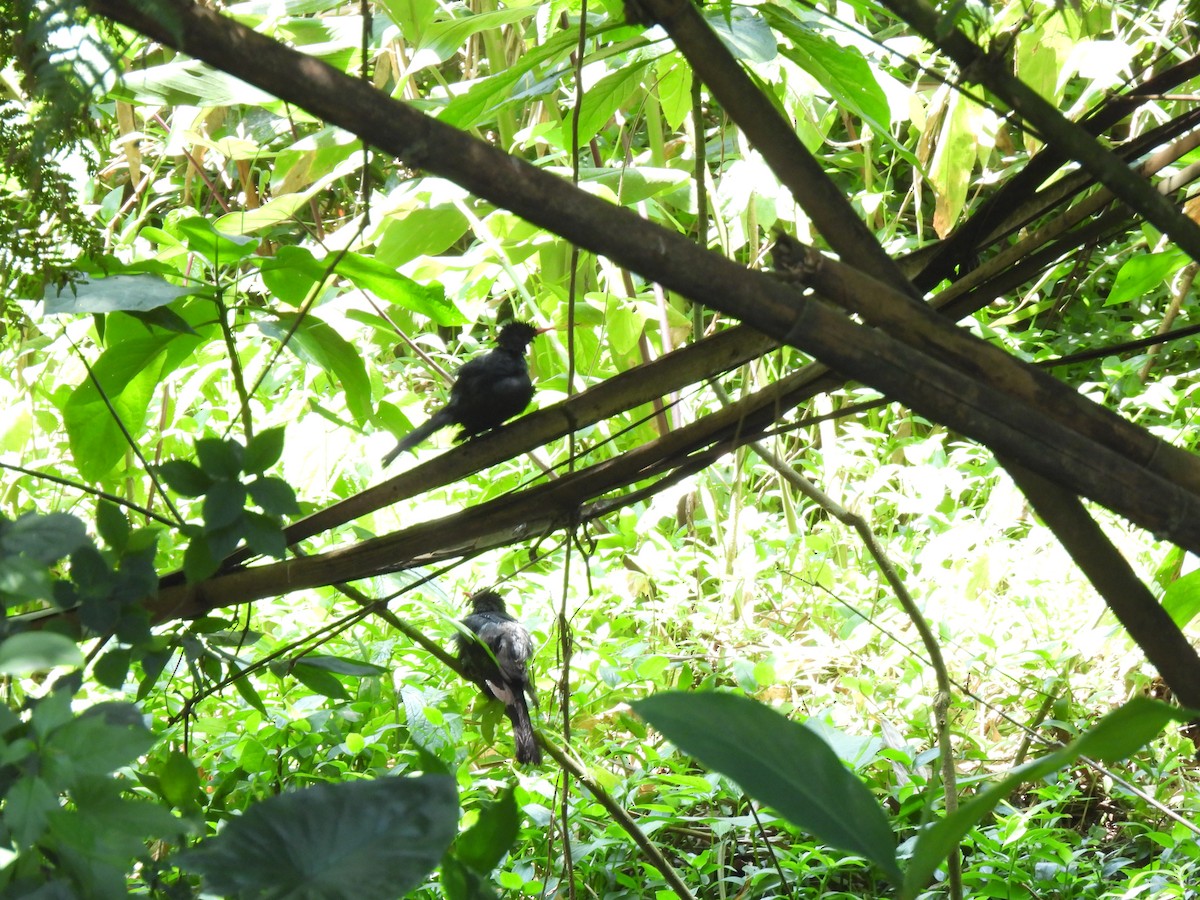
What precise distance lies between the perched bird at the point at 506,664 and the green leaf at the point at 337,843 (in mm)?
1492

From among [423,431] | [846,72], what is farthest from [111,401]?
[423,431]

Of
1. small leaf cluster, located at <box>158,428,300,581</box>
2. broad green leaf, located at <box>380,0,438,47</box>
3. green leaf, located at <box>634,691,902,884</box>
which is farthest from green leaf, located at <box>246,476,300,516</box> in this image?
broad green leaf, located at <box>380,0,438,47</box>

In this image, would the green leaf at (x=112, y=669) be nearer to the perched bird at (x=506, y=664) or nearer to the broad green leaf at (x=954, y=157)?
the perched bird at (x=506, y=664)

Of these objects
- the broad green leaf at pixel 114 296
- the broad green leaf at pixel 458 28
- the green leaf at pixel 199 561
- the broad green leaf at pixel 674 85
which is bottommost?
the green leaf at pixel 199 561

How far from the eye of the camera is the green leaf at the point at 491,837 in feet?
1.99

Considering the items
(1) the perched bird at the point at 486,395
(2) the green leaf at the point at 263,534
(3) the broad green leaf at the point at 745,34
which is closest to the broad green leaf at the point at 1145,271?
(3) the broad green leaf at the point at 745,34

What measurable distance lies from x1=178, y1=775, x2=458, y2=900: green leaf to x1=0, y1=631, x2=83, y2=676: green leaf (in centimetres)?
11

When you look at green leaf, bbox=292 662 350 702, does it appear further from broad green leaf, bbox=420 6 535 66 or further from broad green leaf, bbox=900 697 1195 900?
broad green leaf, bbox=420 6 535 66

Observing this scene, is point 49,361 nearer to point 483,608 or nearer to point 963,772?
point 483,608

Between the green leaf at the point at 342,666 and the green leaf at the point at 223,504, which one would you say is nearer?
the green leaf at the point at 223,504

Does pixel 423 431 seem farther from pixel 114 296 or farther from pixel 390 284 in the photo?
pixel 114 296

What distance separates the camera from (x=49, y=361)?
2.79m

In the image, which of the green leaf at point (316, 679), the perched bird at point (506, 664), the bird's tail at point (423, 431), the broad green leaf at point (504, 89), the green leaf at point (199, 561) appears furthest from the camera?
the perched bird at point (506, 664)

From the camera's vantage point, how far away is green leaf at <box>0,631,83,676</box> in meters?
0.52
